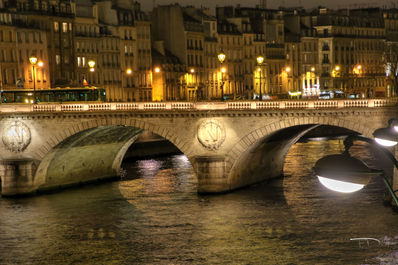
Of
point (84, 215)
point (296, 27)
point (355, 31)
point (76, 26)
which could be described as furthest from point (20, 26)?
point (355, 31)

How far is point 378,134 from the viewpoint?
10.5 meters

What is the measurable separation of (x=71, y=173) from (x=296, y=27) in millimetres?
74373

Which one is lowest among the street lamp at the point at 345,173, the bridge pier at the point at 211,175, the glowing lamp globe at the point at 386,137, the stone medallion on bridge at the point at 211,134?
the bridge pier at the point at 211,175

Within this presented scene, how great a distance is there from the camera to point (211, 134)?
46.7 m

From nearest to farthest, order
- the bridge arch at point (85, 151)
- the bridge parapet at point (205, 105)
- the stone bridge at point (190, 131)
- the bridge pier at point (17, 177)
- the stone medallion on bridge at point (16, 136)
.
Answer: the bridge parapet at point (205, 105)
the stone bridge at point (190, 131)
the bridge pier at point (17, 177)
the bridge arch at point (85, 151)
the stone medallion on bridge at point (16, 136)

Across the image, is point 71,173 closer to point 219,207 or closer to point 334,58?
point 219,207

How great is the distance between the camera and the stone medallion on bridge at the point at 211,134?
153ft

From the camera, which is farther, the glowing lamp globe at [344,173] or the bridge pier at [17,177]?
the bridge pier at [17,177]

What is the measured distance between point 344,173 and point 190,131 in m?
38.4

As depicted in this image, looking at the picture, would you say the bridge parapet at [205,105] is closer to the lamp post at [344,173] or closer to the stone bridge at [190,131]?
the stone bridge at [190,131]

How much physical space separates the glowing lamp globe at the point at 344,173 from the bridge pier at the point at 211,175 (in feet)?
122

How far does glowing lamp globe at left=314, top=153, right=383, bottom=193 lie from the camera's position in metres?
8.80

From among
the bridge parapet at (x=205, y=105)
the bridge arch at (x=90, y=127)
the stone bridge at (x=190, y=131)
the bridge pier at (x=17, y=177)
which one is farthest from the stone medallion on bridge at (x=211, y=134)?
the bridge pier at (x=17, y=177)

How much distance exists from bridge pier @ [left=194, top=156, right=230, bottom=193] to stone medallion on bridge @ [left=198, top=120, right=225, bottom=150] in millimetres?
820
